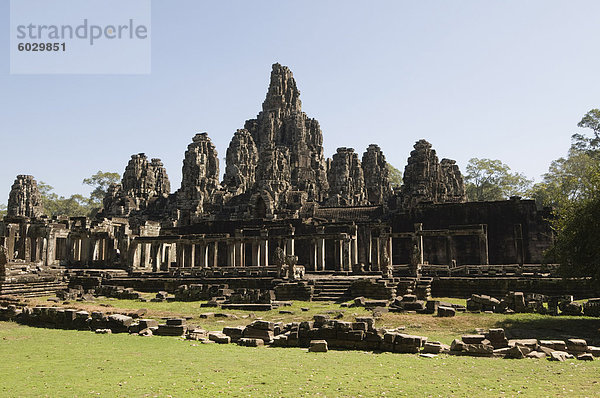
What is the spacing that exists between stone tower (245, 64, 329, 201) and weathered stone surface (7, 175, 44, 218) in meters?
30.5

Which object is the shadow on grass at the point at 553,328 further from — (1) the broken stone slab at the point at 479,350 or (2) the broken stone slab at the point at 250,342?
(2) the broken stone slab at the point at 250,342

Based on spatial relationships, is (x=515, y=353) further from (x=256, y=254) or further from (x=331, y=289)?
(x=256, y=254)

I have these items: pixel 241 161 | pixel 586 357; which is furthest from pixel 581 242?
pixel 241 161

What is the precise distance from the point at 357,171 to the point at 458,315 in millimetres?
54807

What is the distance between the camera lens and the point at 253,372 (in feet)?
32.6

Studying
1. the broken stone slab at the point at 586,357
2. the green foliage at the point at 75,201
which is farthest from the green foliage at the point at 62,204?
the broken stone slab at the point at 586,357

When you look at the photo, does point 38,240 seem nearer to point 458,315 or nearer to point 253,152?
point 253,152

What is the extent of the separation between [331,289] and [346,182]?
4214cm

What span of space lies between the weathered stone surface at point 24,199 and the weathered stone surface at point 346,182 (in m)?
36.4

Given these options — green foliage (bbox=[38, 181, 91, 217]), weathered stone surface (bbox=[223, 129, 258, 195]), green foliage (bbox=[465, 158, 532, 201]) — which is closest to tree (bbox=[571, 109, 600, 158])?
green foliage (bbox=[465, 158, 532, 201])

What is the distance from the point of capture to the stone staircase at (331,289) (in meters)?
25.6

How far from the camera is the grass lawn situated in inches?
339

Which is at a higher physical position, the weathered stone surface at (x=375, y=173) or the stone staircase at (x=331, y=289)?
the weathered stone surface at (x=375, y=173)

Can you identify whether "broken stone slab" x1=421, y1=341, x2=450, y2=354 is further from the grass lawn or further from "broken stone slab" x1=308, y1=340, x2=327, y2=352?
"broken stone slab" x1=308, y1=340, x2=327, y2=352
